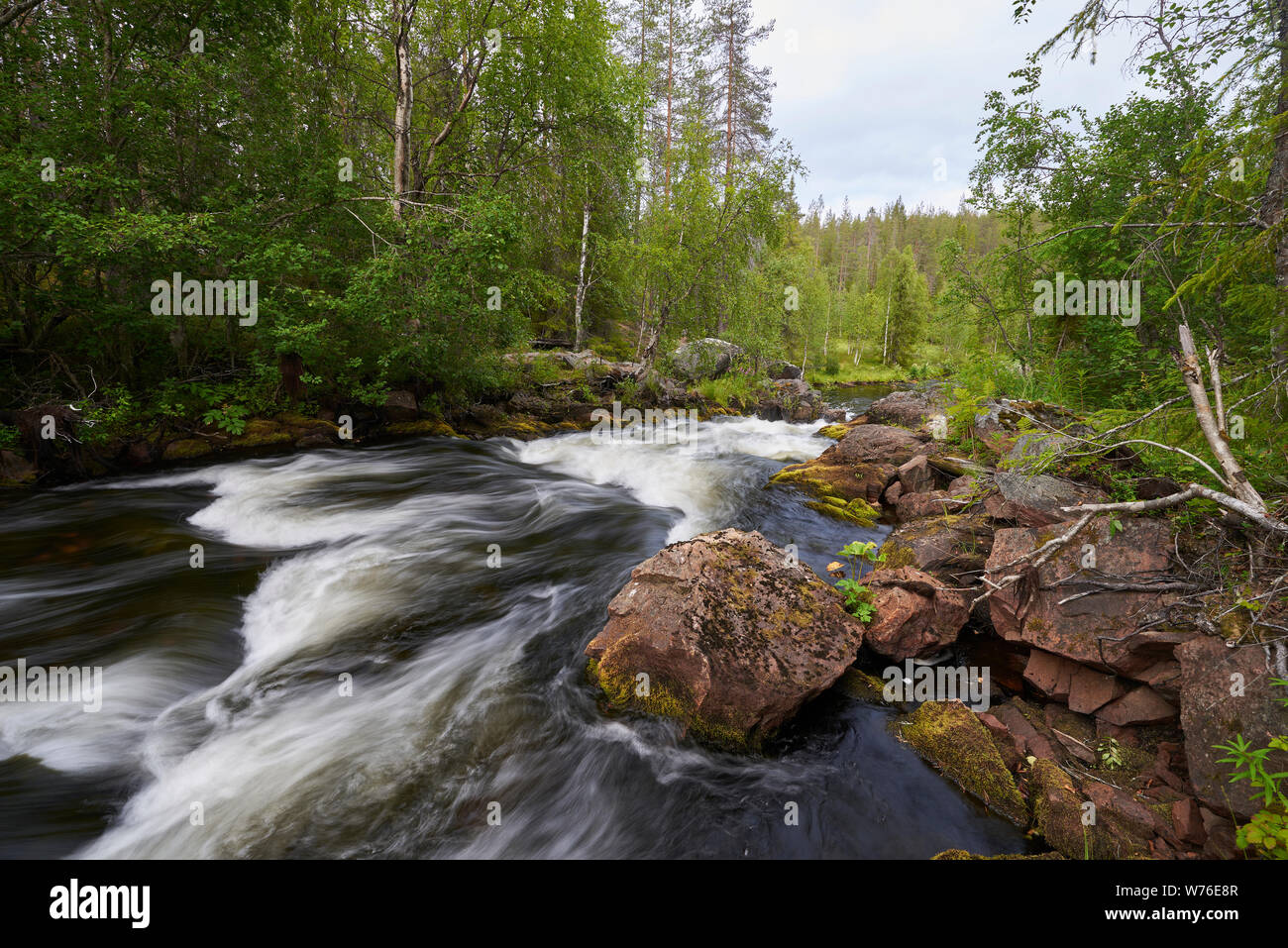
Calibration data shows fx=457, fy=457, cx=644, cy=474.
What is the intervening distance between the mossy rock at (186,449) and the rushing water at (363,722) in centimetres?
174

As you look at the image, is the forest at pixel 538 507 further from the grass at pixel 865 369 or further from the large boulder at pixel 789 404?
the grass at pixel 865 369

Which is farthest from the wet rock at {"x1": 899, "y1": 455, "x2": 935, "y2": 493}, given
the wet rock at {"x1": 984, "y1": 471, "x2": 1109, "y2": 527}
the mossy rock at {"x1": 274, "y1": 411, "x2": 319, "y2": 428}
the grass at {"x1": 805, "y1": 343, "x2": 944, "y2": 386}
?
the grass at {"x1": 805, "y1": 343, "x2": 944, "y2": 386}

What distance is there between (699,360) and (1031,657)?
21.3 metres

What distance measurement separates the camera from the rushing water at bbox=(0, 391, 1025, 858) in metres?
3.37

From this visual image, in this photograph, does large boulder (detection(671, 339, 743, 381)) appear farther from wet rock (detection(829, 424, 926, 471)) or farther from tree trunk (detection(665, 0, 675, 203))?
wet rock (detection(829, 424, 926, 471))

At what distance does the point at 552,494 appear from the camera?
10.6 meters

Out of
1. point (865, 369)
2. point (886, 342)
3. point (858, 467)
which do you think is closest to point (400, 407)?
point (858, 467)

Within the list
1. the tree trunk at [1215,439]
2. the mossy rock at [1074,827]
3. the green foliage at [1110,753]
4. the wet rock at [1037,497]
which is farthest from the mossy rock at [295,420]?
the tree trunk at [1215,439]

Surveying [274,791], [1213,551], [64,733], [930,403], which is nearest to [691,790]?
[274,791]

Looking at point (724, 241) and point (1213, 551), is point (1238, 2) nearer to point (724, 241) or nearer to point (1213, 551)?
point (1213, 551)

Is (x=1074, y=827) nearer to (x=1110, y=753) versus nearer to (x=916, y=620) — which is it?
(x=1110, y=753)

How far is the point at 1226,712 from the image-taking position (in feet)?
10.3

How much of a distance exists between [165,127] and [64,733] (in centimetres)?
1115

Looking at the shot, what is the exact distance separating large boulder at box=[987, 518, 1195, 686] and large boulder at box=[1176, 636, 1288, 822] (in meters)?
0.48
